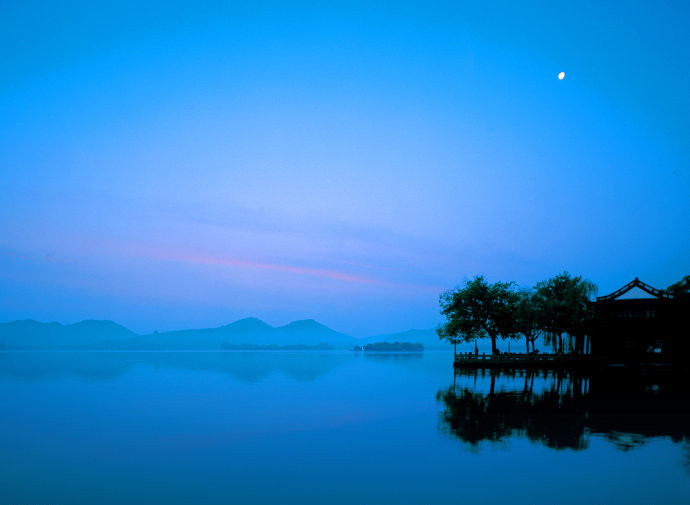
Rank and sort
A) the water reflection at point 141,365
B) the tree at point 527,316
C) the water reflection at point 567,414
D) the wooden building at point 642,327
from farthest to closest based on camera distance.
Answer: the tree at point 527,316 → the wooden building at point 642,327 → the water reflection at point 141,365 → the water reflection at point 567,414

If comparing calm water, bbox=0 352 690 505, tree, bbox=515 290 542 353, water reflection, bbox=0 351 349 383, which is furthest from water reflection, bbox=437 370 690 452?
tree, bbox=515 290 542 353

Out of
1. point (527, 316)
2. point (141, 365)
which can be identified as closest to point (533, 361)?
point (527, 316)

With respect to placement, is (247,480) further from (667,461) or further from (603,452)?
(667,461)

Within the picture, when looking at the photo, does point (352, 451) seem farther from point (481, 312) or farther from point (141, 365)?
point (141, 365)

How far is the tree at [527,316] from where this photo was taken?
7075 cm

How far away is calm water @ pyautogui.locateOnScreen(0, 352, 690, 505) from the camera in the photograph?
13820 mm

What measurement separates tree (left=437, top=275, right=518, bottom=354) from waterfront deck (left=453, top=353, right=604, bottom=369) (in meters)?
3.89

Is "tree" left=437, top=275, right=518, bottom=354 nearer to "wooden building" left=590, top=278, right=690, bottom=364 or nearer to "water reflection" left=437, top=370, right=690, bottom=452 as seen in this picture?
"wooden building" left=590, top=278, right=690, bottom=364

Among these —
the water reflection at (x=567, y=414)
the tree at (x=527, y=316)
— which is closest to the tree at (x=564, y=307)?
the tree at (x=527, y=316)

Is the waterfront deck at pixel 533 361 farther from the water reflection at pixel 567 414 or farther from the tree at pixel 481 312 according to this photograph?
the water reflection at pixel 567 414

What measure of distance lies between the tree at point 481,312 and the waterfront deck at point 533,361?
389 centimetres

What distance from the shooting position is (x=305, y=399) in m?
36.6

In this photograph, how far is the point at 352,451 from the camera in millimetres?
18875

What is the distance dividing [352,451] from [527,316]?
189ft
